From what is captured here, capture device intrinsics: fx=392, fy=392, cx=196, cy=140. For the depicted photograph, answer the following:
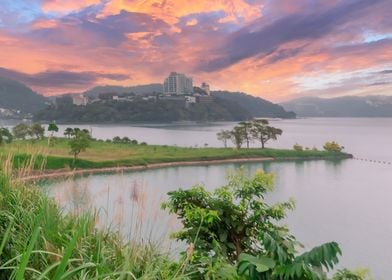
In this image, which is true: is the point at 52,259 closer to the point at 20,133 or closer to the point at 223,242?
the point at 223,242

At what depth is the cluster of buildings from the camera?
88.5 metres

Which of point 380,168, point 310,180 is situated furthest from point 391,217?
point 380,168

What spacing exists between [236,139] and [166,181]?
19.2m

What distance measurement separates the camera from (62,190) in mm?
2912

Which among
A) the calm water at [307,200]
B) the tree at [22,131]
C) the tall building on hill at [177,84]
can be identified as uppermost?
the tall building on hill at [177,84]

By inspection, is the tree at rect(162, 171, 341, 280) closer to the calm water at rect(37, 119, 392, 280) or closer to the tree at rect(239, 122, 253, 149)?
the calm water at rect(37, 119, 392, 280)

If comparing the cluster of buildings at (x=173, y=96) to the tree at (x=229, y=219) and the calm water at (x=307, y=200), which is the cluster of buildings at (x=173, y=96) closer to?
the calm water at (x=307, y=200)

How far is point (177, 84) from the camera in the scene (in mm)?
124062

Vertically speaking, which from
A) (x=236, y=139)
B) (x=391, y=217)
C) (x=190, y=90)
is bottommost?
(x=391, y=217)

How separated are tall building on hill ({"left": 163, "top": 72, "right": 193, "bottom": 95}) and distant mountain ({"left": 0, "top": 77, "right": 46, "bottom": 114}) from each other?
45930mm

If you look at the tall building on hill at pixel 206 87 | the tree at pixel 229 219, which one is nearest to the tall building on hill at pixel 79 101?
the tall building on hill at pixel 206 87

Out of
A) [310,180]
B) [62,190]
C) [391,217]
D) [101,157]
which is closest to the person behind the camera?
[62,190]

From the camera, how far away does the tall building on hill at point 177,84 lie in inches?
4868

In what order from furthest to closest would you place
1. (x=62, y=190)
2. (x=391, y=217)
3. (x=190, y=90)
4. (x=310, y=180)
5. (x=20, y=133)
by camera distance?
(x=190, y=90)
(x=20, y=133)
(x=310, y=180)
(x=391, y=217)
(x=62, y=190)
